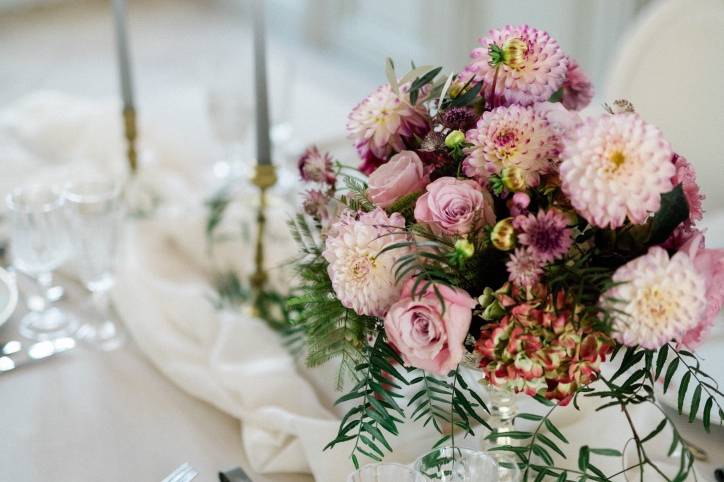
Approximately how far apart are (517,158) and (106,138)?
1.13 m

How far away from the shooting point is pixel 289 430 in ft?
3.31

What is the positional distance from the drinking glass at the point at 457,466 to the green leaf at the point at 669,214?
254mm

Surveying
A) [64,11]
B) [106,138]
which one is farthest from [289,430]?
[64,11]

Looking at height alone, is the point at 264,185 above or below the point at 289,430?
above

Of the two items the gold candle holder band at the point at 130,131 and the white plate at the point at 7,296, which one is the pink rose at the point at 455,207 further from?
the gold candle holder band at the point at 130,131

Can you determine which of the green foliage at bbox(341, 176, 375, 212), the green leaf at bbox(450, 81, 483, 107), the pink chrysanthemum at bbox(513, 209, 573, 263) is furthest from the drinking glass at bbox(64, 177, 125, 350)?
the pink chrysanthemum at bbox(513, 209, 573, 263)

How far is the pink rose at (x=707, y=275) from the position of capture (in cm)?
69

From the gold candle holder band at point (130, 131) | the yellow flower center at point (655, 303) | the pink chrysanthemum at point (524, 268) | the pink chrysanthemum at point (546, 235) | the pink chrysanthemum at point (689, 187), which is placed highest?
the pink chrysanthemum at point (689, 187)

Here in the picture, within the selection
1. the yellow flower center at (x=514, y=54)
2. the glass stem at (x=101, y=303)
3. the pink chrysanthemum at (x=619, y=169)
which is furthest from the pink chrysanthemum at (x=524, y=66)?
the glass stem at (x=101, y=303)

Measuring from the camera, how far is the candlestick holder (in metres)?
1.28

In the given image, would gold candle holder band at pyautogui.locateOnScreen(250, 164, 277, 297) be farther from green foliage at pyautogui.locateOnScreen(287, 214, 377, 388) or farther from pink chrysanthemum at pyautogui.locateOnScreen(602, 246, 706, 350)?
pink chrysanthemum at pyautogui.locateOnScreen(602, 246, 706, 350)

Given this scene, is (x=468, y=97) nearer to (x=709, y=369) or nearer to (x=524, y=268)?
(x=524, y=268)

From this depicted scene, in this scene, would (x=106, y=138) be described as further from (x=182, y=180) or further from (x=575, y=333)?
(x=575, y=333)

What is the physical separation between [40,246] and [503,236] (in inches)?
27.2
